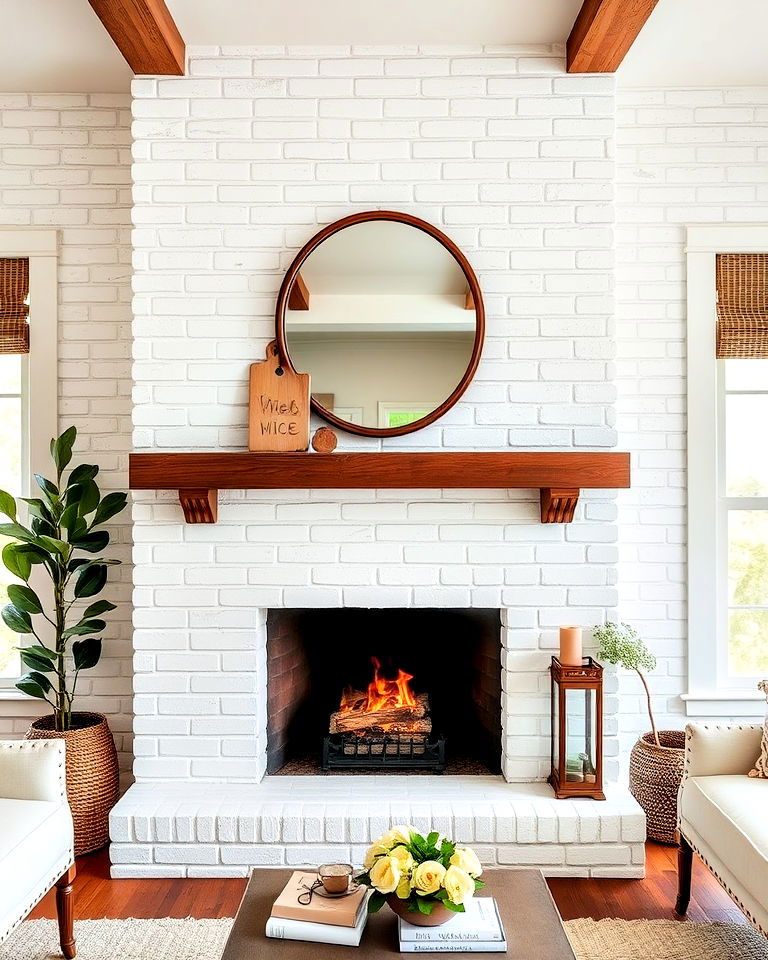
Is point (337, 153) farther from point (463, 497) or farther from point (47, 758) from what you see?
point (47, 758)

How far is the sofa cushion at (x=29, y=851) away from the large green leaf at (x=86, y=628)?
779mm

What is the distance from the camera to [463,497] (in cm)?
298

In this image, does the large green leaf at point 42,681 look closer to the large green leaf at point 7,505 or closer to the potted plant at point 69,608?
the potted plant at point 69,608

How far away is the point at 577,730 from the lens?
2.97 m

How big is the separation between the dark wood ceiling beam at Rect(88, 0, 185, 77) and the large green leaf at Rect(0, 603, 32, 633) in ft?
6.29

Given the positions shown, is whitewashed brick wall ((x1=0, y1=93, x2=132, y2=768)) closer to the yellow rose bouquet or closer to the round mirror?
the round mirror

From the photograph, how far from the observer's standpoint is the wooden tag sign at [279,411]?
2.88 metres

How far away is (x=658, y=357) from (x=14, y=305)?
2.51 metres

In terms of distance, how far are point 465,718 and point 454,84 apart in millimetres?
2331

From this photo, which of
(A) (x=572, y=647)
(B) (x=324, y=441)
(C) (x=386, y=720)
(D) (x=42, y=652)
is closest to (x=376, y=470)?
(B) (x=324, y=441)

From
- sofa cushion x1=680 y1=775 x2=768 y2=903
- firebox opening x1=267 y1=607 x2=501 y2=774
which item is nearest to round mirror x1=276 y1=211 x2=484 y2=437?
firebox opening x1=267 y1=607 x2=501 y2=774

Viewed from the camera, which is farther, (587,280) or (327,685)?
(327,685)

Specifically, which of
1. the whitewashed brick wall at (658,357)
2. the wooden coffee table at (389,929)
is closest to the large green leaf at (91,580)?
the wooden coffee table at (389,929)

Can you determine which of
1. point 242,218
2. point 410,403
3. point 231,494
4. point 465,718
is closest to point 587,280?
point 410,403
